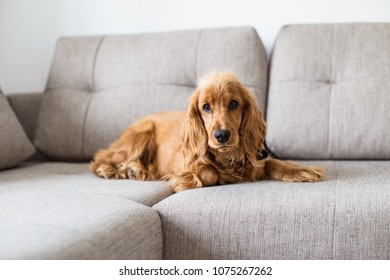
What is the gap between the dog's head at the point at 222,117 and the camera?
6.23ft

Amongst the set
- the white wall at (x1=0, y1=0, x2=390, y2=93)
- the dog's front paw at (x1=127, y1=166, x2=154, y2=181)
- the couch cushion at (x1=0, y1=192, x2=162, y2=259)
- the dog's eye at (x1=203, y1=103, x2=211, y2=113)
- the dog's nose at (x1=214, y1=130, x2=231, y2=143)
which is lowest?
the dog's front paw at (x1=127, y1=166, x2=154, y2=181)

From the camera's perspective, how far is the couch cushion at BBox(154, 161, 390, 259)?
4.93 ft

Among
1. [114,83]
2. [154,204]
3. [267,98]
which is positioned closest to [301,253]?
[154,204]

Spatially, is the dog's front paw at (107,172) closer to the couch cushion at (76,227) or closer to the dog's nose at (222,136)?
the couch cushion at (76,227)

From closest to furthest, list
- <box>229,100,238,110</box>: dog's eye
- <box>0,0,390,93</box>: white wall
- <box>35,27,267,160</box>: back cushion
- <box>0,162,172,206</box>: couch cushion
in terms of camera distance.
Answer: <box>0,162,172,206</box>: couch cushion < <box>229,100,238,110</box>: dog's eye < <box>35,27,267,160</box>: back cushion < <box>0,0,390,93</box>: white wall

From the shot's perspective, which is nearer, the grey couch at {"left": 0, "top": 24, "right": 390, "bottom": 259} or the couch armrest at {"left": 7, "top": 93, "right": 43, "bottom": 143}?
the grey couch at {"left": 0, "top": 24, "right": 390, "bottom": 259}

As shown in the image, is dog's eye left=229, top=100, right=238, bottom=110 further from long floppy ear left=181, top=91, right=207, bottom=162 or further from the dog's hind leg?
the dog's hind leg

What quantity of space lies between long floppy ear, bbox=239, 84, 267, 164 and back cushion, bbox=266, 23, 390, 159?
0.41 m

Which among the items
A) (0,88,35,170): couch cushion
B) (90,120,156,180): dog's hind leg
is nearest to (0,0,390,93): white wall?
(0,88,35,170): couch cushion

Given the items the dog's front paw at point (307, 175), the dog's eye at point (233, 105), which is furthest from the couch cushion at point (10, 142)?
the dog's front paw at point (307, 175)

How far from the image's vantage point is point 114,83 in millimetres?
2699

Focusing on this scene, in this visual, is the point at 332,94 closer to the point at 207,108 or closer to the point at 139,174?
the point at 207,108

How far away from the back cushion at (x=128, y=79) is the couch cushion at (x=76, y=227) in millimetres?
898

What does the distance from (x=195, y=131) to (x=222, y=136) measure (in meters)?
0.21
